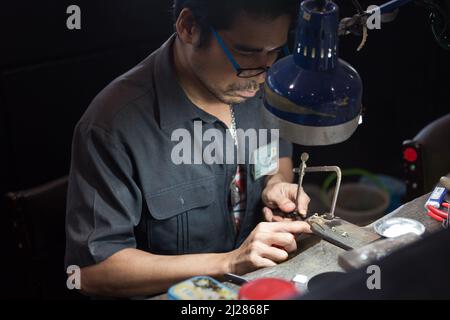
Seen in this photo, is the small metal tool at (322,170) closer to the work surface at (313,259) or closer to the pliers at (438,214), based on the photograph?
the work surface at (313,259)

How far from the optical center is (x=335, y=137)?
1566 millimetres

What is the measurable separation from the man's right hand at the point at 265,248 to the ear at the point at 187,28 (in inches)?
23.2

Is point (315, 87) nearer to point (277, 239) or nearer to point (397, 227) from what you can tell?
point (277, 239)

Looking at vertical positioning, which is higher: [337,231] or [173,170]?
[173,170]

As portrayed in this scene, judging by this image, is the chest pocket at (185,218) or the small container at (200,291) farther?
the chest pocket at (185,218)

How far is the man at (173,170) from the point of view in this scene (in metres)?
1.89

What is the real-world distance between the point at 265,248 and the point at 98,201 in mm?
522

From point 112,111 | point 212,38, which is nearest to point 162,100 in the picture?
point 112,111

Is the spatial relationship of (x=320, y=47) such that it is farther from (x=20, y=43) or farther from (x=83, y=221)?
(x=20, y=43)

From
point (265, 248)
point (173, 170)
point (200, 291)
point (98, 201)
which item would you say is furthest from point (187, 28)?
point (200, 291)

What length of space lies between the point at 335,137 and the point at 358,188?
2279 millimetres

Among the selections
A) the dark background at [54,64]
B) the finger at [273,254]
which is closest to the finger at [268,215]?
the finger at [273,254]

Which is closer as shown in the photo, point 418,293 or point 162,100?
point 418,293

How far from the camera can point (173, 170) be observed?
7.05ft
